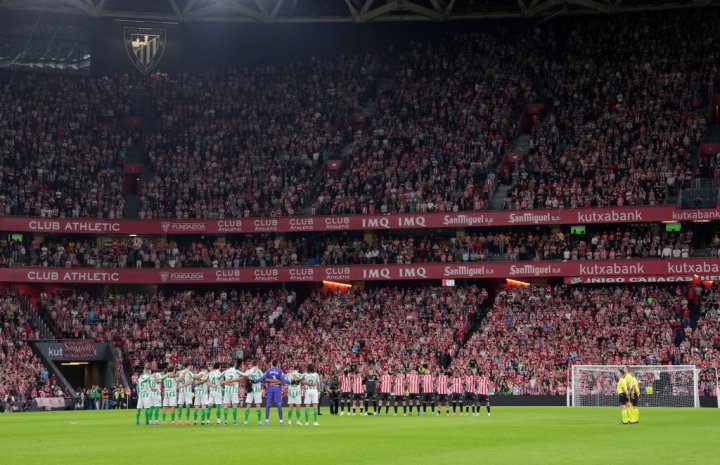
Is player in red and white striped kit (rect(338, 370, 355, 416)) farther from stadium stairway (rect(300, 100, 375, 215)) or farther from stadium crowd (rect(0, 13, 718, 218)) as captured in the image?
stadium stairway (rect(300, 100, 375, 215))

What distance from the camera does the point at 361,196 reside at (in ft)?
226

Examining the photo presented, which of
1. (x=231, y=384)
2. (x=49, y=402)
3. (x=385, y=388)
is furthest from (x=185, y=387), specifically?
(x=49, y=402)

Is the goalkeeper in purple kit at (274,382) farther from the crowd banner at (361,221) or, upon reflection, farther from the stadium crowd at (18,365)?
the crowd banner at (361,221)

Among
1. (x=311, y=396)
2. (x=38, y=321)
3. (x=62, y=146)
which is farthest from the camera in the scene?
(x=62, y=146)

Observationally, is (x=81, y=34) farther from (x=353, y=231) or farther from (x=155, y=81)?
(x=353, y=231)

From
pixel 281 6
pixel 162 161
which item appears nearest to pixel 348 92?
pixel 281 6

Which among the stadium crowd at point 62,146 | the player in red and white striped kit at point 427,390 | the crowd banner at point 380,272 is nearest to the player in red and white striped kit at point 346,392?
the player in red and white striped kit at point 427,390

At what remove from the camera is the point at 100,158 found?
240ft

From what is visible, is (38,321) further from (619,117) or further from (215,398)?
(619,117)

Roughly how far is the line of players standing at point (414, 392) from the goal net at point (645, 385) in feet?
25.8

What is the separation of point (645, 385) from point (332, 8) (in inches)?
1421

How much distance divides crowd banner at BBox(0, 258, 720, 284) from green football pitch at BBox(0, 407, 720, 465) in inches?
947

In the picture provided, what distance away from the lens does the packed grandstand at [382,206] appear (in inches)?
2405

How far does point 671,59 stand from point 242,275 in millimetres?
30563
